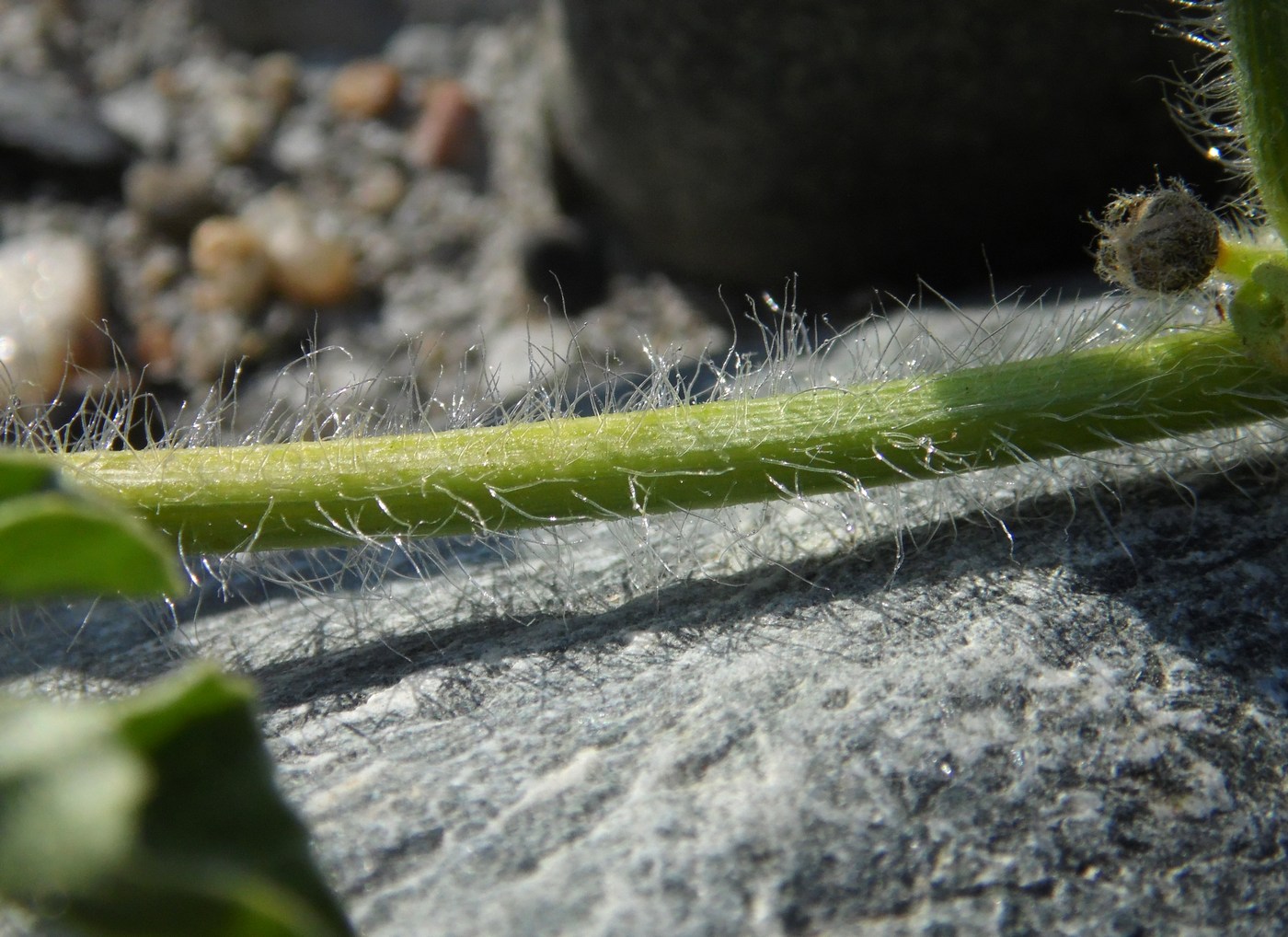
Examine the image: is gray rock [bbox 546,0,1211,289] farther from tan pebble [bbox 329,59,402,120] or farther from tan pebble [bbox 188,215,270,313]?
tan pebble [bbox 188,215,270,313]

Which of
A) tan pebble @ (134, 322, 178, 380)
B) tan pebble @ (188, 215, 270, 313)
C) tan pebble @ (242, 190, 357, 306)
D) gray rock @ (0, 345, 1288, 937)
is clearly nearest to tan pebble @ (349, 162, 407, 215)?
tan pebble @ (242, 190, 357, 306)

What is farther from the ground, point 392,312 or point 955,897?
point 955,897

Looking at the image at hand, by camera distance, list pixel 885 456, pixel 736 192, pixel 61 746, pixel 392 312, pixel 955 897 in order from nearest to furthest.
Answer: pixel 61 746 → pixel 955 897 → pixel 885 456 → pixel 736 192 → pixel 392 312

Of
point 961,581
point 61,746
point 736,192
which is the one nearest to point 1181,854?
point 961,581

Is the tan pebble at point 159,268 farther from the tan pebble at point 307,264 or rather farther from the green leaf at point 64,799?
the green leaf at point 64,799

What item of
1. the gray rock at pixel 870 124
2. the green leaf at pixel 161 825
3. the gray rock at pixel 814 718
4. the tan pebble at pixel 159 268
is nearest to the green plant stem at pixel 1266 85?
the gray rock at pixel 814 718

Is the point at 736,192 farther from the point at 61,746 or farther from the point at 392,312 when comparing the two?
the point at 61,746

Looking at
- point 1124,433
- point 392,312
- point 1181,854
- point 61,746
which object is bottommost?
point 392,312
